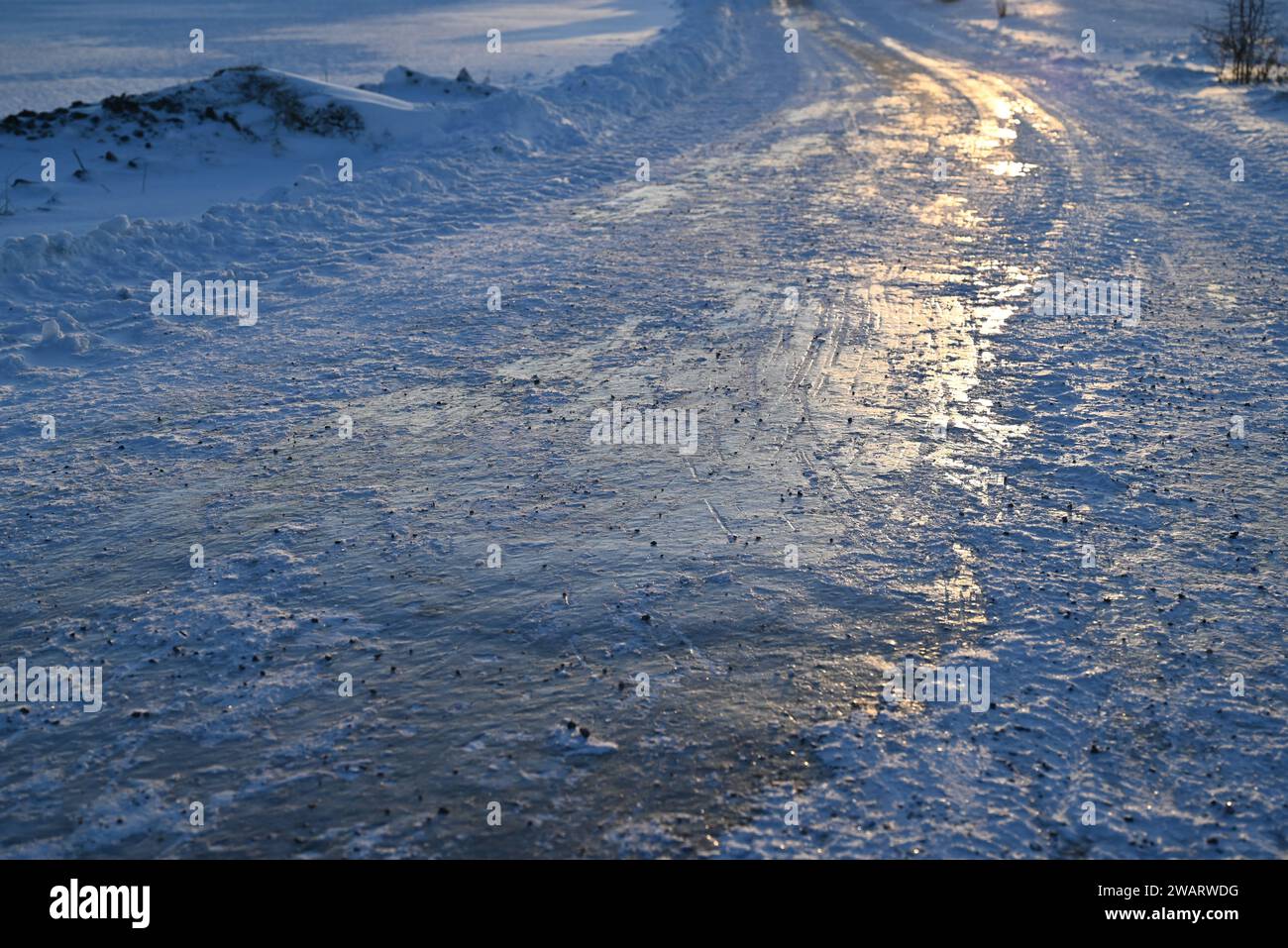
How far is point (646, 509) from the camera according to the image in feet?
17.7

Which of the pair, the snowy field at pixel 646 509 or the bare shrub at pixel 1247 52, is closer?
the snowy field at pixel 646 509

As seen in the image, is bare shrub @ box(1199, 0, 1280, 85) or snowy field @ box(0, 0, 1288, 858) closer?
snowy field @ box(0, 0, 1288, 858)

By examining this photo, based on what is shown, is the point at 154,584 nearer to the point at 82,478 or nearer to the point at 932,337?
the point at 82,478

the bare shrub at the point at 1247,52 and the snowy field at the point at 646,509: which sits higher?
the bare shrub at the point at 1247,52

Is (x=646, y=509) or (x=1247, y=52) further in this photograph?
(x=1247, y=52)

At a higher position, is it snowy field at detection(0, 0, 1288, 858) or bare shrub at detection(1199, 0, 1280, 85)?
bare shrub at detection(1199, 0, 1280, 85)

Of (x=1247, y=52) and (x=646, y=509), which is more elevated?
(x=1247, y=52)

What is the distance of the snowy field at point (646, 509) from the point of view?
141 inches

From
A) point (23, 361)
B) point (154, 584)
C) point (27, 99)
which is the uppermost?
point (27, 99)

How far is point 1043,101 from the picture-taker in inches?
651

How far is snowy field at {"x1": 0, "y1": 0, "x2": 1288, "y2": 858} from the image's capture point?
3.59m

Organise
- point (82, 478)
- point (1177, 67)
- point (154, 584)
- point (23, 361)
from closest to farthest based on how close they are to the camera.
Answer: point (154, 584)
point (82, 478)
point (23, 361)
point (1177, 67)
